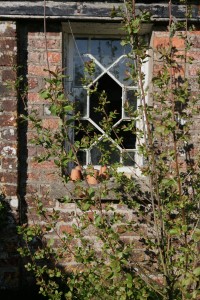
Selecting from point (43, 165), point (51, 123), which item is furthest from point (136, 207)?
point (51, 123)

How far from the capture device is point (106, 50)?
4.44 metres

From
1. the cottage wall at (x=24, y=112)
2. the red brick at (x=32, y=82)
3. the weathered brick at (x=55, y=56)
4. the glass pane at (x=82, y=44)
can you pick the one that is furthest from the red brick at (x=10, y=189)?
the glass pane at (x=82, y=44)

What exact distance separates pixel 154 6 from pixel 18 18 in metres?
1.29

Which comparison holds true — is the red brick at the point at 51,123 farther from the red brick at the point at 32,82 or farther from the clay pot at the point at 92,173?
the clay pot at the point at 92,173

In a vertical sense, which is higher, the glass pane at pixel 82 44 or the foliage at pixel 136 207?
the glass pane at pixel 82 44

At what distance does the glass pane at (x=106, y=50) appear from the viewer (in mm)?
4434

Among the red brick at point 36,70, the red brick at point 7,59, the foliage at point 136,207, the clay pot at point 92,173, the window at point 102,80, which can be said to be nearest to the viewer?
the foliage at point 136,207

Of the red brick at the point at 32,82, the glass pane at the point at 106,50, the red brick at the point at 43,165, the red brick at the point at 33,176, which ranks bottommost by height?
the red brick at the point at 33,176

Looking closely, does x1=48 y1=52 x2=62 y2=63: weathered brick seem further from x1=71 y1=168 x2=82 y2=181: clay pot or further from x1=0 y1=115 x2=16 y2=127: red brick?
x1=71 y1=168 x2=82 y2=181: clay pot

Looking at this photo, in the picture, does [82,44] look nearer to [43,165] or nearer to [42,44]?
[42,44]

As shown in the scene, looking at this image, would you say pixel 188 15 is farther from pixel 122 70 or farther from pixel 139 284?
pixel 139 284

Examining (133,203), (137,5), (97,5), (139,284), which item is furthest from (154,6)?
(139,284)

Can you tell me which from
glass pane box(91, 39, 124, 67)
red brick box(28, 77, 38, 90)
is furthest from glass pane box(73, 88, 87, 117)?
red brick box(28, 77, 38, 90)

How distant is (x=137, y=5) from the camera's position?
13.2 ft
